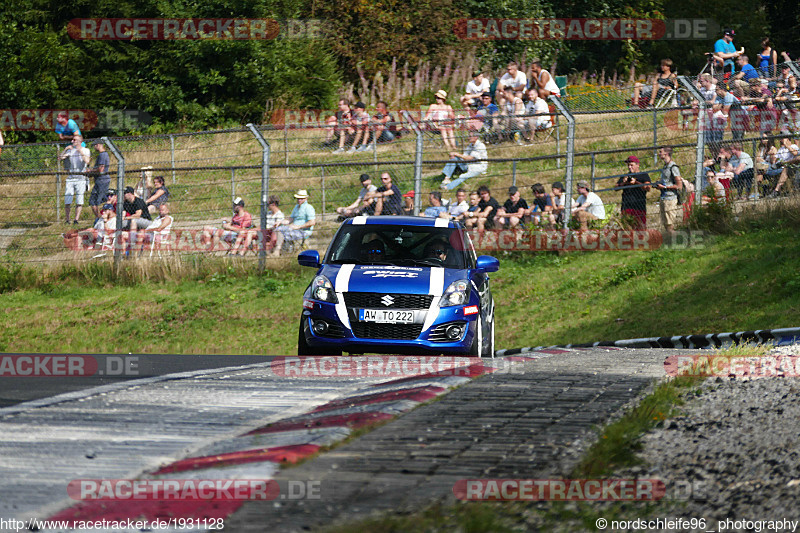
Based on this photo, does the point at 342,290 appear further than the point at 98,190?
No

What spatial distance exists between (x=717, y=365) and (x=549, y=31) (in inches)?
1266

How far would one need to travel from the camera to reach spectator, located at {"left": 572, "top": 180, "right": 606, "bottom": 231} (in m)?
19.2

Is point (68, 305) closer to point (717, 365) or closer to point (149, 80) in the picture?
point (717, 365)

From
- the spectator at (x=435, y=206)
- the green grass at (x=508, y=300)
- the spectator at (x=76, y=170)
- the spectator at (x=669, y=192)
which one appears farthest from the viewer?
the spectator at (x=76, y=170)

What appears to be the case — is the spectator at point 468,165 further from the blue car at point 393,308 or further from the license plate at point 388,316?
the license plate at point 388,316

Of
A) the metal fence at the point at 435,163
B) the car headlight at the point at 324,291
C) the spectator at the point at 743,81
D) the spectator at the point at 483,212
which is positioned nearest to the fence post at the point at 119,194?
the metal fence at the point at 435,163

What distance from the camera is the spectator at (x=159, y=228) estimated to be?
20312mm

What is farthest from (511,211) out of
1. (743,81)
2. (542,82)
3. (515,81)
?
(515,81)

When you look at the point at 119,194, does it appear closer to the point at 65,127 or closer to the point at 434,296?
the point at 65,127

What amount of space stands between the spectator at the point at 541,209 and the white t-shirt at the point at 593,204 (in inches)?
22.0

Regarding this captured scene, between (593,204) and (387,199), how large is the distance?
380 cm

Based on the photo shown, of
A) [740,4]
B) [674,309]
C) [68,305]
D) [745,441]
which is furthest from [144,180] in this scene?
[740,4]

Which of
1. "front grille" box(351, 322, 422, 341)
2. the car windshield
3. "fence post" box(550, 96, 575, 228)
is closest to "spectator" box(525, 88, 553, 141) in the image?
"fence post" box(550, 96, 575, 228)

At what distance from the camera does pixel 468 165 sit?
2114cm
